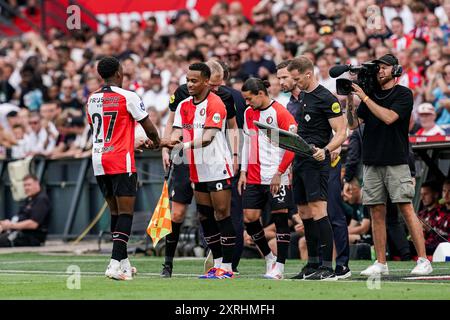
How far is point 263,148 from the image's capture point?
14.3 metres

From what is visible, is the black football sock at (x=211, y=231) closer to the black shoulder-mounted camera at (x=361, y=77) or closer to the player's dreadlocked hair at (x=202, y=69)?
the player's dreadlocked hair at (x=202, y=69)

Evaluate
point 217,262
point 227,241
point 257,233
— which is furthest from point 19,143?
point 227,241

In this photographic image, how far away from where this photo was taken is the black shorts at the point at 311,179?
43.1 ft

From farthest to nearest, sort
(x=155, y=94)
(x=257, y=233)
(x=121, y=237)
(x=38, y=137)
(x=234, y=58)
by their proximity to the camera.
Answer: (x=38, y=137)
(x=155, y=94)
(x=234, y=58)
(x=257, y=233)
(x=121, y=237)

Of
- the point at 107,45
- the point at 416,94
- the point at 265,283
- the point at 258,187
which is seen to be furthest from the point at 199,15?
the point at 265,283

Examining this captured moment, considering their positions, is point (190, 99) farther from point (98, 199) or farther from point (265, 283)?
point (98, 199)

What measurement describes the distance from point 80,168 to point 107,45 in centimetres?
596

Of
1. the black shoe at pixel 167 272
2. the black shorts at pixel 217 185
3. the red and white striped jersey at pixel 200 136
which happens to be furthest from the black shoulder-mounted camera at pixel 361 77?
the black shoe at pixel 167 272

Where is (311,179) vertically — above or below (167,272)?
above

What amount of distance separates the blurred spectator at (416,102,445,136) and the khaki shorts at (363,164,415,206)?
4.81 m

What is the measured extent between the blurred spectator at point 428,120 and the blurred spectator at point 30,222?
732 centimetres

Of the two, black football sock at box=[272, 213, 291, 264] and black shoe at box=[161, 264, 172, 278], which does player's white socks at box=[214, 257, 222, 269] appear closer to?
black shoe at box=[161, 264, 172, 278]

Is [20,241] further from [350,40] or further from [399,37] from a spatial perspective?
[399,37]

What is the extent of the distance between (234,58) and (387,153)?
28.8 feet
